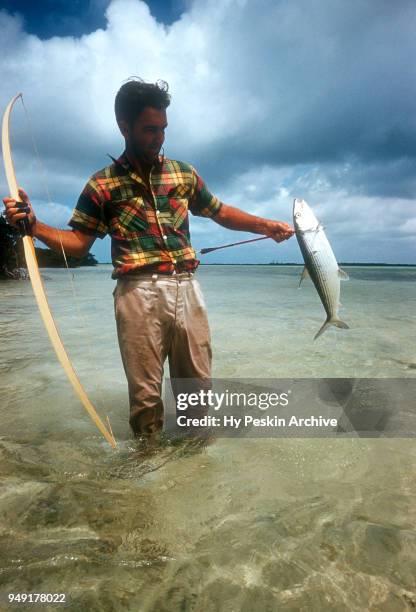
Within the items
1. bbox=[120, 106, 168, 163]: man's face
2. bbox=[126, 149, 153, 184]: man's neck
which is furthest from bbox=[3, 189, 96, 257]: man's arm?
bbox=[120, 106, 168, 163]: man's face

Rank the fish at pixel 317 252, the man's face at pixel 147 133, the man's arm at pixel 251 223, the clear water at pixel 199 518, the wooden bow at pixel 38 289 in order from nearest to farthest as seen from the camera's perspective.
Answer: the clear water at pixel 199 518 → the wooden bow at pixel 38 289 → the man's face at pixel 147 133 → the man's arm at pixel 251 223 → the fish at pixel 317 252

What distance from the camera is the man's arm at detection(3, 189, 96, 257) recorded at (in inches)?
92.0

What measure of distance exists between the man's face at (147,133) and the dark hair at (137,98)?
0.12ft

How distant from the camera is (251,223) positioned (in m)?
3.35

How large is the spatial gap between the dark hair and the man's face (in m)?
0.04

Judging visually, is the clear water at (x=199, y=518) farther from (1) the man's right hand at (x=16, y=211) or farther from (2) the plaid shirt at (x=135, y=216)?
(1) the man's right hand at (x=16, y=211)

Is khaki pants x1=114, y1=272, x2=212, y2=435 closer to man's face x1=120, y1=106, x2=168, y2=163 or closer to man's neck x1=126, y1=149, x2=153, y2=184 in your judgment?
man's neck x1=126, y1=149, x2=153, y2=184

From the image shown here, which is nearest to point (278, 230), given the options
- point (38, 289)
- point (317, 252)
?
point (317, 252)

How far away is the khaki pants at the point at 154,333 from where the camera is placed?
2.75 meters

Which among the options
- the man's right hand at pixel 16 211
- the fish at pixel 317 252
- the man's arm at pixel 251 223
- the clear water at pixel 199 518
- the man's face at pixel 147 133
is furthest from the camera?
the fish at pixel 317 252

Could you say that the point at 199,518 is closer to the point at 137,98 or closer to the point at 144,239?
the point at 144,239

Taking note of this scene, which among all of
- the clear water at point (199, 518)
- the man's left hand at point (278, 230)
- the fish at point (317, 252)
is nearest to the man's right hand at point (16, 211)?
the clear water at point (199, 518)

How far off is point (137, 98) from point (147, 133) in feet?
0.75

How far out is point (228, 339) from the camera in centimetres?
811
